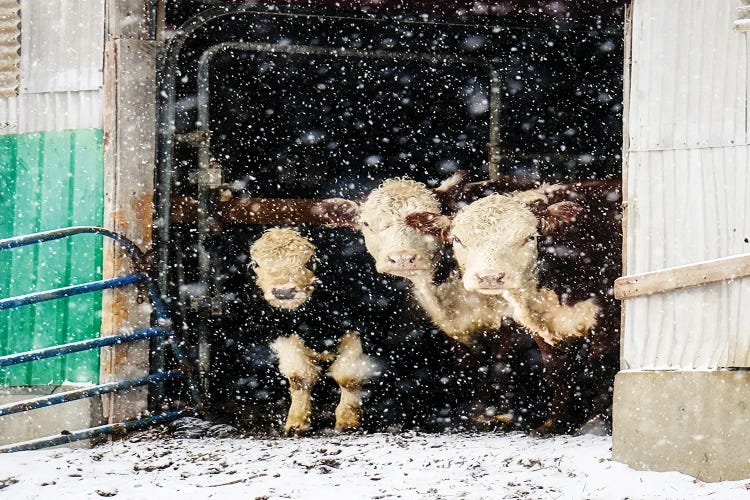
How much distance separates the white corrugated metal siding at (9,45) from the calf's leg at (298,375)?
9.01 ft

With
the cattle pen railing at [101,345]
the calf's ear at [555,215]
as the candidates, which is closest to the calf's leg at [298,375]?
the cattle pen railing at [101,345]

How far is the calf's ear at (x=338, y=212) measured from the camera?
7113 millimetres

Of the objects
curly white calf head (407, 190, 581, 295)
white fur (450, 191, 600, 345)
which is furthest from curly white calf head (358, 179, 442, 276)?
white fur (450, 191, 600, 345)

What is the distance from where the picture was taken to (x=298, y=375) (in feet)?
22.6

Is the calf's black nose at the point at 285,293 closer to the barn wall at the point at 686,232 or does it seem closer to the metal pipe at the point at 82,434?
the metal pipe at the point at 82,434

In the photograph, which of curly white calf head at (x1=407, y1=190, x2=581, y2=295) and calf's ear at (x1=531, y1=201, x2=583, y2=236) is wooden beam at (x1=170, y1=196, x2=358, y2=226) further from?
calf's ear at (x1=531, y1=201, x2=583, y2=236)

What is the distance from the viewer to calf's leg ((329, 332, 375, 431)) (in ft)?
22.4

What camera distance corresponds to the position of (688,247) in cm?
529

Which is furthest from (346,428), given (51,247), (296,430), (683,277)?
(683,277)

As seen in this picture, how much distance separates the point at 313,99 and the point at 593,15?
7.65 feet

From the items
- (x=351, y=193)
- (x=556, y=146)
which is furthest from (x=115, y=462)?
(x=556, y=146)

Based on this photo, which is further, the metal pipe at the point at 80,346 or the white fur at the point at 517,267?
the white fur at the point at 517,267

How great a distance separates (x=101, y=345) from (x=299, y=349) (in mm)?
1387

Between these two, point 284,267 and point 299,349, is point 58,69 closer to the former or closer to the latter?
point 284,267
